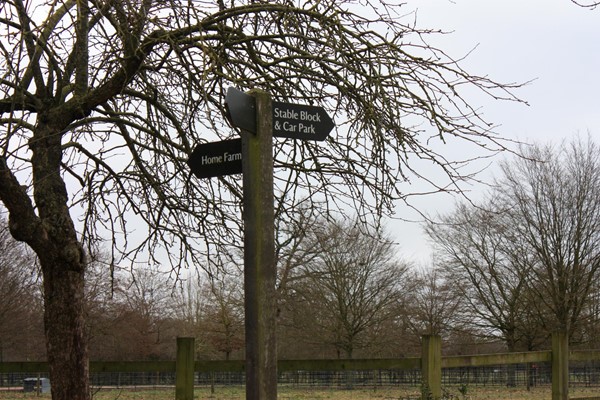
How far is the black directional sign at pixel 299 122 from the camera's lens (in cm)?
393

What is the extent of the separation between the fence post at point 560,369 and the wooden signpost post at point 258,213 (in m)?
6.35

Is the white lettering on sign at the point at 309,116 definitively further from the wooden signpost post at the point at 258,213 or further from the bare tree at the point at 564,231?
the bare tree at the point at 564,231

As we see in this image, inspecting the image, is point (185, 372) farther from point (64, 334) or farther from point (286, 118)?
point (286, 118)

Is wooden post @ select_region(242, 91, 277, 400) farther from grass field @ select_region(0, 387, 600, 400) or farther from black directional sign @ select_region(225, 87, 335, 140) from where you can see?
grass field @ select_region(0, 387, 600, 400)

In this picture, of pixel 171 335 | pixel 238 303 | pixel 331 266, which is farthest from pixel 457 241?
pixel 171 335

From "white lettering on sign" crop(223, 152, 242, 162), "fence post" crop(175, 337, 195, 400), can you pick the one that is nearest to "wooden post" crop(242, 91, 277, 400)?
"white lettering on sign" crop(223, 152, 242, 162)

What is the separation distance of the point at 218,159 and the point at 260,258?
672 mm

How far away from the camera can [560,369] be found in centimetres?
898

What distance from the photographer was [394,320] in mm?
32000

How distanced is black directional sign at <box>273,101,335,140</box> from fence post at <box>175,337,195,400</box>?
3005mm

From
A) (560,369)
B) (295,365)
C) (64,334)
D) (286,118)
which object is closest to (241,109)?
(286,118)

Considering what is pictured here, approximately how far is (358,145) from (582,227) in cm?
2297

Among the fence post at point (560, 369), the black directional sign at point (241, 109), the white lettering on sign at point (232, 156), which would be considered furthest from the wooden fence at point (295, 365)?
the black directional sign at point (241, 109)

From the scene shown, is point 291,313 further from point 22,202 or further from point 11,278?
point 22,202
